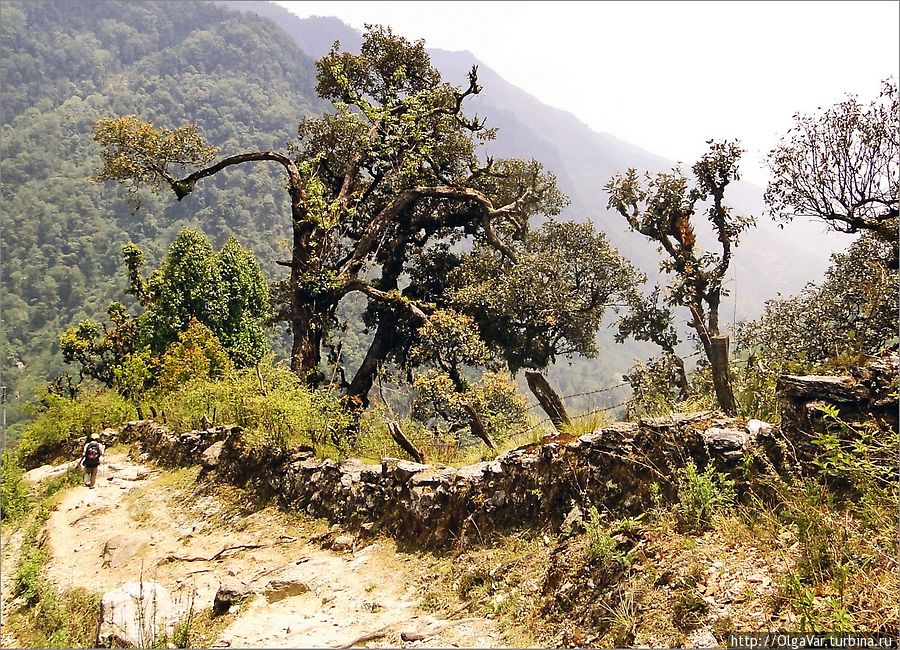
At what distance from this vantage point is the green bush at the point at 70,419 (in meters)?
17.1

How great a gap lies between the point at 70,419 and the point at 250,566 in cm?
1347

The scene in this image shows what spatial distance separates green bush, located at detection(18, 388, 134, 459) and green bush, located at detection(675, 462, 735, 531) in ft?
60.6

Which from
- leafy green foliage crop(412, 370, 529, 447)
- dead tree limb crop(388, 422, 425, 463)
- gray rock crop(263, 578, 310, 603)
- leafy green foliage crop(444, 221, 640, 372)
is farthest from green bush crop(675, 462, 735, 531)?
leafy green foliage crop(444, 221, 640, 372)

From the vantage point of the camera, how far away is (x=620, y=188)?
1442 centimetres

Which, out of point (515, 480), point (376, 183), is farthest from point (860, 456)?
point (376, 183)

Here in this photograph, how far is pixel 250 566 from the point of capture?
301 inches

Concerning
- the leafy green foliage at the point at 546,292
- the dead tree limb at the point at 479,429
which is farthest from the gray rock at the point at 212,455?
the leafy green foliage at the point at 546,292

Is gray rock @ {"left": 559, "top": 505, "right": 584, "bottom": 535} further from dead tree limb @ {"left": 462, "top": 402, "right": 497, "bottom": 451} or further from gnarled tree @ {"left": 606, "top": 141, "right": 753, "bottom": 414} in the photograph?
gnarled tree @ {"left": 606, "top": 141, "right": 753, "bottom": 414}

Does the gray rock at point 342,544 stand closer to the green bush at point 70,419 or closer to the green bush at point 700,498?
the green bush at point 700,498

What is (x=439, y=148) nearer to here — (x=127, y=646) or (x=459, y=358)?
(x=459, y=358)

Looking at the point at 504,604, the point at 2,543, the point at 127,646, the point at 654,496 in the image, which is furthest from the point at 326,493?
the point at 2,543

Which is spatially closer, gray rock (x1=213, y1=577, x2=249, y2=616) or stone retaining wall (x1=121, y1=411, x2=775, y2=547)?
stone retaining wall (x1=121, y1=411, x2=775, y2=547)

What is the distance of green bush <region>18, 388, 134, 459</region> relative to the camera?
56.2 ft

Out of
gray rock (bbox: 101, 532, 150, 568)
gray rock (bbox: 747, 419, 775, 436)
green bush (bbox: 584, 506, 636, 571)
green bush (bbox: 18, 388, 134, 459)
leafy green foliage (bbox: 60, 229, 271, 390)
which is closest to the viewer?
green bush (bbox: 584, 506, 636, 571)
